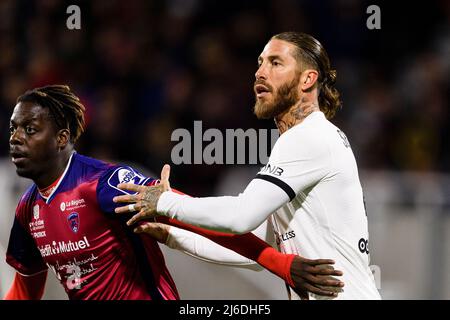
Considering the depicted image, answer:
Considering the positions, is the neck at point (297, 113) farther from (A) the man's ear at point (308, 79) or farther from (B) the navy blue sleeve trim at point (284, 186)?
(B) the navy blue sleeve trim at point (284, 186)

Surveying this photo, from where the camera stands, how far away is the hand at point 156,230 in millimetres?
4566

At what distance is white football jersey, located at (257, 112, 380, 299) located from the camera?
4.41 metres

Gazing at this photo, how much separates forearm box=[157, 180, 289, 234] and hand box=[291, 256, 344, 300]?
1.08 feet

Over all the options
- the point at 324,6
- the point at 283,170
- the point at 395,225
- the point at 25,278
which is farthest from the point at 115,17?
the point at 283,170

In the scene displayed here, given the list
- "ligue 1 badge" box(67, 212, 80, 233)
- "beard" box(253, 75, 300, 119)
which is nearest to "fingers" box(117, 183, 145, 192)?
"ligue 1 badge" box(67, 212, 80, 233)

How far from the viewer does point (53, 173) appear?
4.71 metres

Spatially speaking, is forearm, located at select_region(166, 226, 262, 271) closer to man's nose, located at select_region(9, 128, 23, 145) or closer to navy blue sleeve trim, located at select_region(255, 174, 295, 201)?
navy blue sleeve trim, located at select_region(255, 174, 295, 201)

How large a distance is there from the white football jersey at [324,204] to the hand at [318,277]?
0.07 metres

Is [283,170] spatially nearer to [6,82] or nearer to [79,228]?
[79,228]

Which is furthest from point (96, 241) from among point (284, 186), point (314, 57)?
point (314, 57)

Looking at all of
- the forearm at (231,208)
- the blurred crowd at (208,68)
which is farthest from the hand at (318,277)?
the blurred crowd at (208,68)

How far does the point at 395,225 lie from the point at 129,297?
3.75m

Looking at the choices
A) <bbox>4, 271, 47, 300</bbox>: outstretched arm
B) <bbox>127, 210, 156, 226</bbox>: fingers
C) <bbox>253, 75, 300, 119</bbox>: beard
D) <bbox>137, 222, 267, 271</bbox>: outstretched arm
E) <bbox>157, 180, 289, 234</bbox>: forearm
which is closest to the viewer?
<bbox>157, 180, 289, 234</bbox>: forearm

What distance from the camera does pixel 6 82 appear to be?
948 cm
